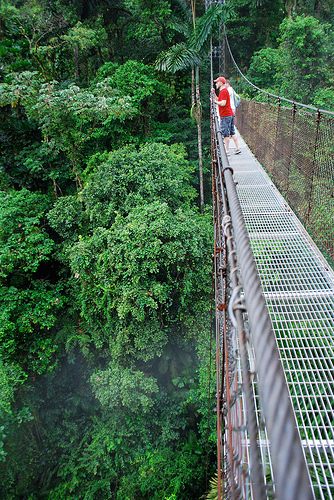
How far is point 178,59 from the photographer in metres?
7.83

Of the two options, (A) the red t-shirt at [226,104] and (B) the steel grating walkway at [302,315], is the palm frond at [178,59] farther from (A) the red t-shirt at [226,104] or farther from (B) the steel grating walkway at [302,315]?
(B) the steel grating walkway at [302,315]

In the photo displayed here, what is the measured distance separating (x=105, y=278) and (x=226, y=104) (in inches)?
112

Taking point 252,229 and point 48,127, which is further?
point 48,127

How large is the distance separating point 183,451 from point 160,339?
2.18 meters

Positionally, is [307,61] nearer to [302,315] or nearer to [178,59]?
[178,59]

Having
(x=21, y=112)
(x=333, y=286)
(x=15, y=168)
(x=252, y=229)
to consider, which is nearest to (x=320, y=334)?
(x=333, y=286)

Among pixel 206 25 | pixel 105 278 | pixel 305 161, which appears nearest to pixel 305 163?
pixel 305 161

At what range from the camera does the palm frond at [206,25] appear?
7.46 meters

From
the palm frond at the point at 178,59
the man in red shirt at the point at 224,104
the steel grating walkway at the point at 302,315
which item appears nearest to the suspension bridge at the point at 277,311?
the steel grating walkway at the point at 302,315

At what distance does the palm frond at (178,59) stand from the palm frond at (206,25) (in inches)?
6.4

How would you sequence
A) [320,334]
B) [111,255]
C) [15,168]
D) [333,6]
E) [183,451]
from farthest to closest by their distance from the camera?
[333,6], [15,168], [183,451], [111,255], [320,334]

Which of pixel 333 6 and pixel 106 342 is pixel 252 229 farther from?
pixel 333 6

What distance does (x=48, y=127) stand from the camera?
713 cm

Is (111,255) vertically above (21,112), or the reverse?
(21,112)
